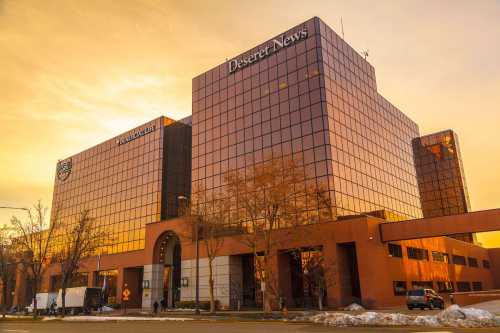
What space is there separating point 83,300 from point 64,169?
174 ft

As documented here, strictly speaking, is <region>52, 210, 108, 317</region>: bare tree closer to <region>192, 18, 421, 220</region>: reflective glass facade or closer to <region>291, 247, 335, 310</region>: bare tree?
<region>192, 18, 421, 220</region>: reflective glass facade

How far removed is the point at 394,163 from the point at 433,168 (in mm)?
38957

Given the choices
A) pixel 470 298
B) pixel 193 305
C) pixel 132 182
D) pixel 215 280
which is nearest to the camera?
pixel 470 298

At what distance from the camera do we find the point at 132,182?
81562 mm

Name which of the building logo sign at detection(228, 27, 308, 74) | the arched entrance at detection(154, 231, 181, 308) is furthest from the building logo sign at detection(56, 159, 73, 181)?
the building logo sign at detection(228, 27, 308, 74)

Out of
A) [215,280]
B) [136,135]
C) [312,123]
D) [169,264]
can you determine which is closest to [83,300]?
[169,264]

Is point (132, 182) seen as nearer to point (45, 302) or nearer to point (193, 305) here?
point (45, 302)

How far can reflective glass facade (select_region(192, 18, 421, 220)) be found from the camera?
2136 inches

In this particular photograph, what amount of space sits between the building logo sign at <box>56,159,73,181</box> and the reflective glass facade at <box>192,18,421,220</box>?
44.9 metres

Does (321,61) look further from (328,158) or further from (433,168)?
(433,168)

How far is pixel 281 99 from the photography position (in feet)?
195

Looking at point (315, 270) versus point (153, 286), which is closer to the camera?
point (315, 270)

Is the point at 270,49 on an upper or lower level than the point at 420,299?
upper

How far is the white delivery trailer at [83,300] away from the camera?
56.9 metres
